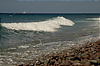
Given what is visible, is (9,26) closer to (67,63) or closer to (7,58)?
(7,58)

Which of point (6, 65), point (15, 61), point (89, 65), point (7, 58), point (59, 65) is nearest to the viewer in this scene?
point (89, 65)

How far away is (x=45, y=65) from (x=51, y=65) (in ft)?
0.80

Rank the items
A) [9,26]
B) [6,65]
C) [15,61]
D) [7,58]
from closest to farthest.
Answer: [6,65] → [15,61] → [7,58] → [9,26]

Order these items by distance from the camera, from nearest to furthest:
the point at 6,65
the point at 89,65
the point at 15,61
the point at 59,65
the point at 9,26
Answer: the point at 89,65
the point at 59,65
the point at 6,65
the point at 15,61
the point at 9,26

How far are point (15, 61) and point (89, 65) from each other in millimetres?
3628

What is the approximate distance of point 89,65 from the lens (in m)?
5.36

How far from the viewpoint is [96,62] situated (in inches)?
221

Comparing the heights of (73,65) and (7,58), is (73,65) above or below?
above

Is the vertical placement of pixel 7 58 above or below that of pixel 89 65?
below

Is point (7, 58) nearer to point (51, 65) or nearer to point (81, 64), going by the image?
point (51, 65)

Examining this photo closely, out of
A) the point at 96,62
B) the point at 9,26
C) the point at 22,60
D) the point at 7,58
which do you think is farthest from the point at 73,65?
the point at 9,26

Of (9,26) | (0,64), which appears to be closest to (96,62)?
(0,64)

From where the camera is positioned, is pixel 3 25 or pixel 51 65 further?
pixel 3 25

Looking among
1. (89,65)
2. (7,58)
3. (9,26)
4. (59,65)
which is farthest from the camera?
(9,26)
